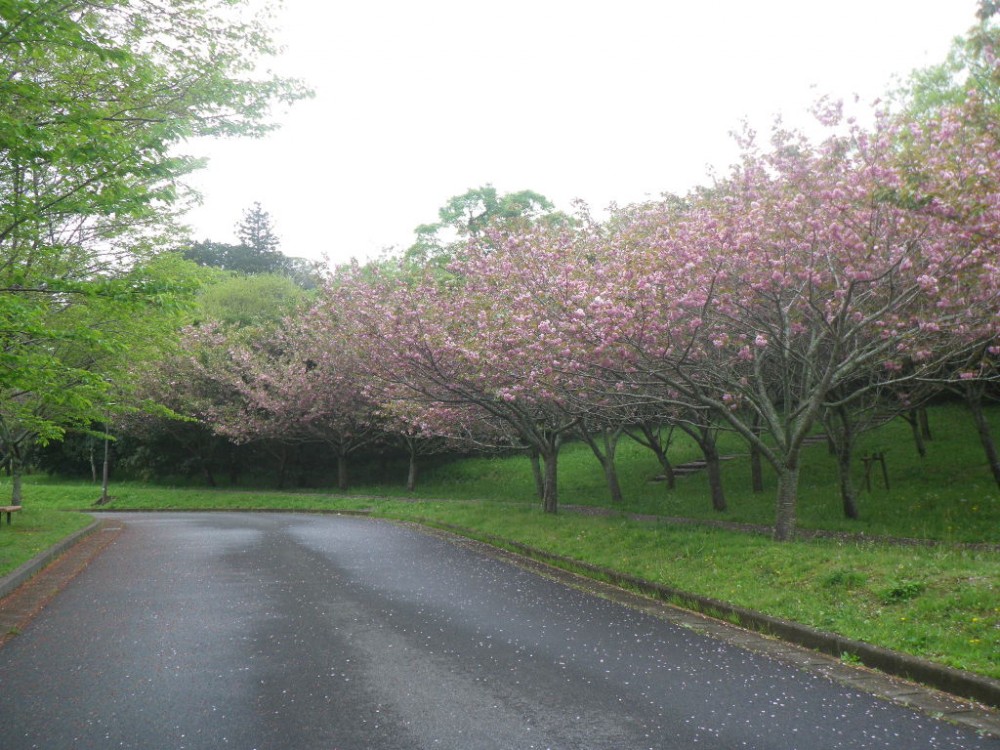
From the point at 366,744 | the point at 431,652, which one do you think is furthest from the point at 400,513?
the point at 366,744

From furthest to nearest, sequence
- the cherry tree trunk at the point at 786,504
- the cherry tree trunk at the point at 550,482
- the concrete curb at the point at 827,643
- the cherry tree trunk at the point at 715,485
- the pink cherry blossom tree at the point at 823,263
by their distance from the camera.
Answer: the cherry tree trunk at the point at 550,482
the cherry tree trunk at the point at 715,485
the cherry tree trunk at the point at 786,504
the pink cherry blossom tree at the point at 823,263
the concrete curb at the point at 827,643

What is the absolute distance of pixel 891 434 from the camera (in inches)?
987

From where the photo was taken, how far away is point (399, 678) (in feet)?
19.9

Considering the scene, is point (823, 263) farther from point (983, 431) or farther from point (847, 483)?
point (983, 431)

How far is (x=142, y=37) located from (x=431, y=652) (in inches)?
382

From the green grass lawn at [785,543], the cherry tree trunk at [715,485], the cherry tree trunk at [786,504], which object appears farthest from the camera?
the cherry tree trunk at [715,485]

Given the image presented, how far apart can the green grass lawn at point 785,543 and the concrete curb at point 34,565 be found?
1.06 feet

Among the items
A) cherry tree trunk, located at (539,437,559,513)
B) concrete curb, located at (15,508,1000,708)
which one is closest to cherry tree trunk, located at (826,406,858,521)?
concrete curb, located at (15,508,1000,708)

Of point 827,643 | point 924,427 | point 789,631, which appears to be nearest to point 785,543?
point 789,631

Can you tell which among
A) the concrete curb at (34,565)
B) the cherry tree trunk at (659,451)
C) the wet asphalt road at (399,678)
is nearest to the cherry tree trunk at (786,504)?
the wet asphalt road at (399,678)

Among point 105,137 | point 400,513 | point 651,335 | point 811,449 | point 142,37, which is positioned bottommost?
point 400,513

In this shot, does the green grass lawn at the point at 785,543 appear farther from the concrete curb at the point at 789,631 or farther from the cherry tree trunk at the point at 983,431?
the cherry tree trunk at the point at 983,431

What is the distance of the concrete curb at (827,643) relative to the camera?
5.69 m

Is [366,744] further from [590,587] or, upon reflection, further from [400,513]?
[400,513]
